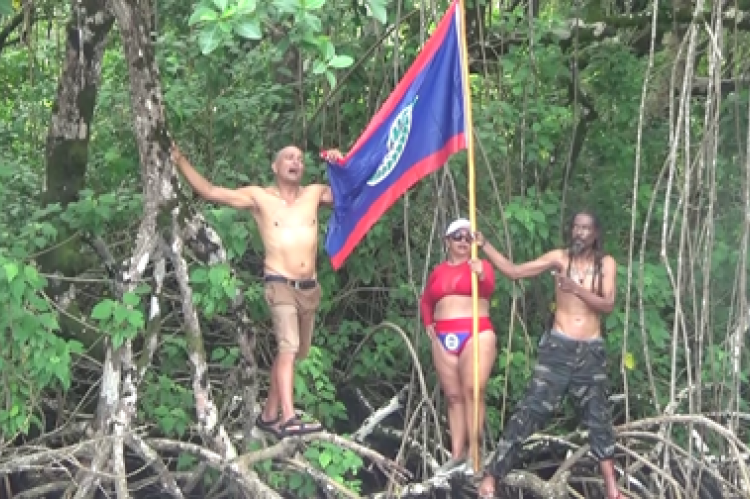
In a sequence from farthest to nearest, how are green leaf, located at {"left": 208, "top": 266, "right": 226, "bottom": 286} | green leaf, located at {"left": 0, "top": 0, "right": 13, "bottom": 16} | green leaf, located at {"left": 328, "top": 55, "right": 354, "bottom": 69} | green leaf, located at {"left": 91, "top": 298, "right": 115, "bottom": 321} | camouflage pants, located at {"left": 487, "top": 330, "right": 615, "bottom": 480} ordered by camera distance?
1. camouflage pants, located at {"left": 487, "top": 330, "right": 615, "bottom": 480}
2. green leaf, located at {"left": 208, "top": 266, "right": 226, "bottom": 286}
3. green leaf, located at {"left": 91, "top": 298, "right": 115, "bottom": 321}
4. green leaf, located at {"left": 0, "top": 0, "right": 13, "bottom": 16}
5. green leaf, located at {"left": 328, "top": 55, "right": 354, "bottom": 69}

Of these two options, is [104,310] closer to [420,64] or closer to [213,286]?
[213,286]

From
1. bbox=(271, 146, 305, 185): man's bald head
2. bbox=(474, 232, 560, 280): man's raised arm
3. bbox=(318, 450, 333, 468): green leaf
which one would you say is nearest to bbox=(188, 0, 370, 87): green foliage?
bbox=(271, 146, 305, 185): man's bald head

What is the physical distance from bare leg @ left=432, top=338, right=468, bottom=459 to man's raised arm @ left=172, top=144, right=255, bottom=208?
3.12ft

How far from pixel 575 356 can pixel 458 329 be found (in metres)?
0.47

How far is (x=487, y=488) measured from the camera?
14.1ft

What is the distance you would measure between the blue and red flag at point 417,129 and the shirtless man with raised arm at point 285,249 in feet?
0.83

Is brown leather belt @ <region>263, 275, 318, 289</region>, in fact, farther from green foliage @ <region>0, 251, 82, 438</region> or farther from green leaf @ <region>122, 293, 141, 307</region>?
green foliage @ <region>0, 251, 82, 438</region>

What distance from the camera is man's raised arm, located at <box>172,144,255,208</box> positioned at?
13.6 feet

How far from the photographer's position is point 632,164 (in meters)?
5.86

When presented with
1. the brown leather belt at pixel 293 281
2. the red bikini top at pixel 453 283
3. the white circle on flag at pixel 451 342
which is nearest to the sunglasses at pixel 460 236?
Answer: the red bikini top at pixel 453 283

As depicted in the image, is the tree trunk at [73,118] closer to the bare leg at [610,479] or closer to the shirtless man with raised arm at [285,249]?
the shirtless man with raised arm at [285,249]

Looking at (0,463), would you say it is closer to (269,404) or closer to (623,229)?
(269,404)

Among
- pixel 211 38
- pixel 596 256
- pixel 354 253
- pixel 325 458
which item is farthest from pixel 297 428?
pixel 211 38

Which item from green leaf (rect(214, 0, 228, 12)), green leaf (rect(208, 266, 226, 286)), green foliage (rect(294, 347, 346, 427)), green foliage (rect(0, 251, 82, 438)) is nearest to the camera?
green leaf (rect(214, 0, 228, 12))
